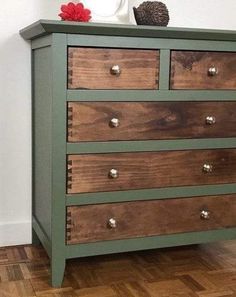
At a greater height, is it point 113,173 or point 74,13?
point 74,13

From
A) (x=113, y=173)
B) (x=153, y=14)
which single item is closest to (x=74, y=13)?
(x=153, y=14)

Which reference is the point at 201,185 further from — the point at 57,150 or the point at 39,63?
the point at 39,63

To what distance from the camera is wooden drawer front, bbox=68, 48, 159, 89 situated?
157cm

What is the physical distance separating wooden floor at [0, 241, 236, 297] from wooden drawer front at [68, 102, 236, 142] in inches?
21.2

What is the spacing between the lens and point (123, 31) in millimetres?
1575

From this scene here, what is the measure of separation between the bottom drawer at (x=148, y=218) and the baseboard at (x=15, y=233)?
494 millimetres

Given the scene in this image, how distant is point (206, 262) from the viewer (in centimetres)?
195

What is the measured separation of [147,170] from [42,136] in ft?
1.39

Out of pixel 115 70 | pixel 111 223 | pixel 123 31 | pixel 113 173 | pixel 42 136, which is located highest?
pixel 123 31

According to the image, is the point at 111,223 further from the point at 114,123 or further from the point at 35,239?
the point at 35,239

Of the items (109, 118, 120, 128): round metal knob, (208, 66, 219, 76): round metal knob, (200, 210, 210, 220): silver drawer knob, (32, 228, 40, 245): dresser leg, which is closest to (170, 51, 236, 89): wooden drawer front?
(208, 66, 219, 76): round metal knob

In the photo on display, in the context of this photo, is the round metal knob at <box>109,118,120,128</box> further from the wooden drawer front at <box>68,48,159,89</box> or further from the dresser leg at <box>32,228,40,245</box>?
the dresser leg at <box>32,228,40,245</box>

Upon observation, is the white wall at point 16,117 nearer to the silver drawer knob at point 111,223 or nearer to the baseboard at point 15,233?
the baseboard at point 15,233

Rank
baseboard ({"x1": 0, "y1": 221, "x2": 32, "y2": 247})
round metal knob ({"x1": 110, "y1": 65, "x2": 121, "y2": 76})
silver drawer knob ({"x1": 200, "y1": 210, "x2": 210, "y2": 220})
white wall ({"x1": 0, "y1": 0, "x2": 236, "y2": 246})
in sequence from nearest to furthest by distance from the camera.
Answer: round metal knob ({"x1": 110, "y1": 65, "x2": 121, "y2": 76}) → silver drawer knob ({"x1": 200, "y1": 210, "x2": 210, "y2": 220}) → white wall ({"x1": 0, "y1": 0, "x2": 236, "y2": 246}) → baseboard ({"x1": 0, "y1": 221, "x2": 32, "y2": 247})
